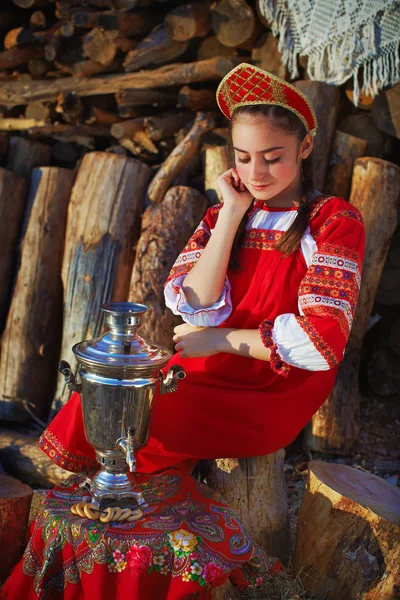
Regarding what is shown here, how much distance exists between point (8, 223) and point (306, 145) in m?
2.48

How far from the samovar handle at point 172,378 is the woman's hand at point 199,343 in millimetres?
296

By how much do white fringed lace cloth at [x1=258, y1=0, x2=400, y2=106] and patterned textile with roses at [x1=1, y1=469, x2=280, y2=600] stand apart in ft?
8.05

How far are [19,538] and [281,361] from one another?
1.32m

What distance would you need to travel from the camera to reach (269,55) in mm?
4145

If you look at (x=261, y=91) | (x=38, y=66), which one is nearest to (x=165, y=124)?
(x=38, y=66)

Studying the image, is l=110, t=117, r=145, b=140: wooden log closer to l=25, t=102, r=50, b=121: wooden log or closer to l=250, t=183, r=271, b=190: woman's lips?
l=25, t=102, r=50, b=121: wooden log

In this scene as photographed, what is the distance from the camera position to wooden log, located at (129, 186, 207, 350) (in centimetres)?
392

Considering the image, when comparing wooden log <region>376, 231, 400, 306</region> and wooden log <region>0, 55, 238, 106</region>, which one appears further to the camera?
wooden log <region>0, 55, 238, 106</region>

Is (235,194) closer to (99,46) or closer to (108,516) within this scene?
(108,516)

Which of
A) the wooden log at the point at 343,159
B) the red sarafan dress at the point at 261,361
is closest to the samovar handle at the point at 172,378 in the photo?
the red sarafan dress at the point at 261,361

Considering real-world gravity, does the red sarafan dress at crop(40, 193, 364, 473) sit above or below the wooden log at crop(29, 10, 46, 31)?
below

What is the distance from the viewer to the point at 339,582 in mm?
2672

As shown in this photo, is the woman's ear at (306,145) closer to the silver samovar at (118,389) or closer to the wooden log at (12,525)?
the silver samovar at (118,389)

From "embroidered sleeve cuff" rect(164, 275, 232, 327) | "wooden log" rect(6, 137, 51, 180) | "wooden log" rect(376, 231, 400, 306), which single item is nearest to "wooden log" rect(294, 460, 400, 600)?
"embroidered sleeve cuff" rect(164, 275, 232, 327)
